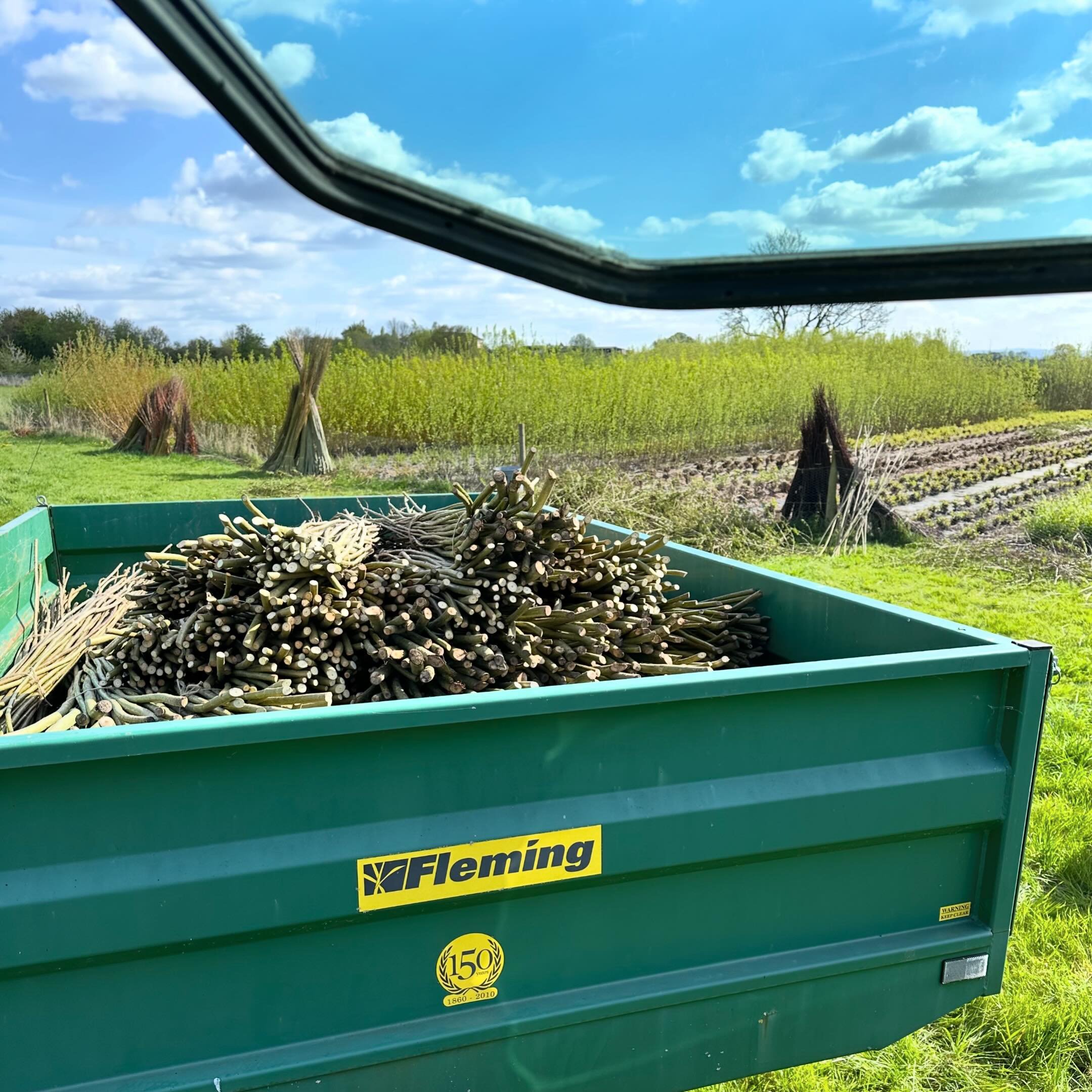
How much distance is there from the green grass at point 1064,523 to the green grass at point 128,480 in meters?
6.57

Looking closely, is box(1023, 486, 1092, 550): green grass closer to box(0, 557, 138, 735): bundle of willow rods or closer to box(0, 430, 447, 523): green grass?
box(0, 430, 447, 523): green grass

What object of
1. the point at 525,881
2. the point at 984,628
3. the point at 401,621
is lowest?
the point at 984,628

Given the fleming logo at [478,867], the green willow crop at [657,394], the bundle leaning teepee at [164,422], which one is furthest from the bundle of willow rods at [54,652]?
the bundle leaning teepee at [164,422]

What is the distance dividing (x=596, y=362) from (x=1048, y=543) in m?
5.61

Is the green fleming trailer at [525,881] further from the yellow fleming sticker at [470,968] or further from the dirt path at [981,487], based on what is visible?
the dirt path at [981,487]

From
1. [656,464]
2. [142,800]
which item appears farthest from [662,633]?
[656,464]

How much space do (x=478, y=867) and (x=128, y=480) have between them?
1296 cm

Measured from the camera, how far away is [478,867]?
5.43 feet

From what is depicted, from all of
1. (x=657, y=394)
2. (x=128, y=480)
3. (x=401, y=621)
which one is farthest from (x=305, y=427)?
(x=401, y=621)

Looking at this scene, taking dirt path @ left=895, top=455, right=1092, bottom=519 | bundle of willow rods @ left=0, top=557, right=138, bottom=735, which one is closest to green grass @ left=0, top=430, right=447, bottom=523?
dirt path @ left=895, top=455, right=1092, bottom=519

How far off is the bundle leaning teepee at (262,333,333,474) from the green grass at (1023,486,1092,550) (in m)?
9.10

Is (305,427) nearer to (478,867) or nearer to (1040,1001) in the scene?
(1040,1001)

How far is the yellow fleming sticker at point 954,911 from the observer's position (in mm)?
2035

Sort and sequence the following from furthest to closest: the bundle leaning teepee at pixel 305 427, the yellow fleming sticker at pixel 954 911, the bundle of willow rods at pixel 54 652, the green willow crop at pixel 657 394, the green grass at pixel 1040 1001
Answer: the bundle leaning teepee at pixel 305 427
the green willow crop at pixel 657 394
the green grass at pixel 1040 1001
the bundle of willow rods at pixel 54 652
the yellow fleming sticker at pixel 954 911
